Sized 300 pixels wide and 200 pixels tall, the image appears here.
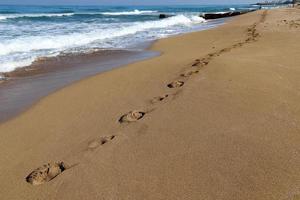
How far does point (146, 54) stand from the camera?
361 inches

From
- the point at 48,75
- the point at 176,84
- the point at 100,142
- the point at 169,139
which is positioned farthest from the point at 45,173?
the point at 48,75

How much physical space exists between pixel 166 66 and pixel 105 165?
3802 mm

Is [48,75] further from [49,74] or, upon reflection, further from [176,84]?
[176,84]

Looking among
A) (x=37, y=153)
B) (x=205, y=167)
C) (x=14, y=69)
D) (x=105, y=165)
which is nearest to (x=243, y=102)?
(x=205, y=167)

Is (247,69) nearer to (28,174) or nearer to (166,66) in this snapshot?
(166,66)

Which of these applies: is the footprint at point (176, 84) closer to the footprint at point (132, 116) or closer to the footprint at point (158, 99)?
the footprint at point (158, 99)

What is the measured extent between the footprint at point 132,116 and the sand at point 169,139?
0.04 ft

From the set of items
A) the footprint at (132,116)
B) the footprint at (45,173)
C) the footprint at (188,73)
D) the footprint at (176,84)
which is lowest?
the footprint at (45,173)

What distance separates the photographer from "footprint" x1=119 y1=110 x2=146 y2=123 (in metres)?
3.52

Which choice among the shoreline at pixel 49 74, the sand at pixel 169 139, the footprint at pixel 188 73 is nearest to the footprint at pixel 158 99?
the sand at pixel 169 139

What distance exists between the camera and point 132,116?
361 cm

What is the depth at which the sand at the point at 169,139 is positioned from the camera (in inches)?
86.6

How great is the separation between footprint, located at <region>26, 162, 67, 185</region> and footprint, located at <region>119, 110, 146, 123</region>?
3.28ft

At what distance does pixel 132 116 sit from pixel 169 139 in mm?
864
